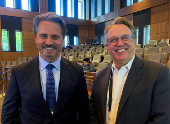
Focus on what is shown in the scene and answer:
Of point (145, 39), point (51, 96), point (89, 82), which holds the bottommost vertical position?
point (89, 82)

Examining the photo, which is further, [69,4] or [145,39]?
[69,4]

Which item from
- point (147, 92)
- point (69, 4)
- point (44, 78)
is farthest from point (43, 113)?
point (69, 4)

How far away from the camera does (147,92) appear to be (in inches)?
33.3

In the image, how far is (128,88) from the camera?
904 millimetres

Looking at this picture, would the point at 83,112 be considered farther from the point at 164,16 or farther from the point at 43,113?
the point at 164,16

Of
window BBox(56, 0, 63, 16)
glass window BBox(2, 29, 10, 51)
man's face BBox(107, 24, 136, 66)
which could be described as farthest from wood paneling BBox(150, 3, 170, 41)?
glass window BBox(2, 29, 10, 51)

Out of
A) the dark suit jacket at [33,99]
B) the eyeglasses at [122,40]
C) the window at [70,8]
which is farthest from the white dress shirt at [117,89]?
the window at [70,8]

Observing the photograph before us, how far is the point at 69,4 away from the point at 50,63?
1227 cm

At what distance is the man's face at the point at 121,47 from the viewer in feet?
3.20

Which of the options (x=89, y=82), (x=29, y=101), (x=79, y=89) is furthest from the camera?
(x=89, y=82)

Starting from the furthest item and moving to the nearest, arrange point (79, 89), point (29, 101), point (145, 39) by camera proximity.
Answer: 1. point (145, 39)
2. point (79, 89)
3. point (29, 101)

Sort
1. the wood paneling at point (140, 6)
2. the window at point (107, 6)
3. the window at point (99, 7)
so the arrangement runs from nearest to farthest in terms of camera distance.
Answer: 1. the wood paneling at point (140, 6)
2. the window at point (107, 6)
3. the window at point (99, 7)

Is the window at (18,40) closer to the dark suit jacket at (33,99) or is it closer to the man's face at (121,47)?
the dark suit jacket at (33,99)

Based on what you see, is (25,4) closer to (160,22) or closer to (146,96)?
(160,22)
